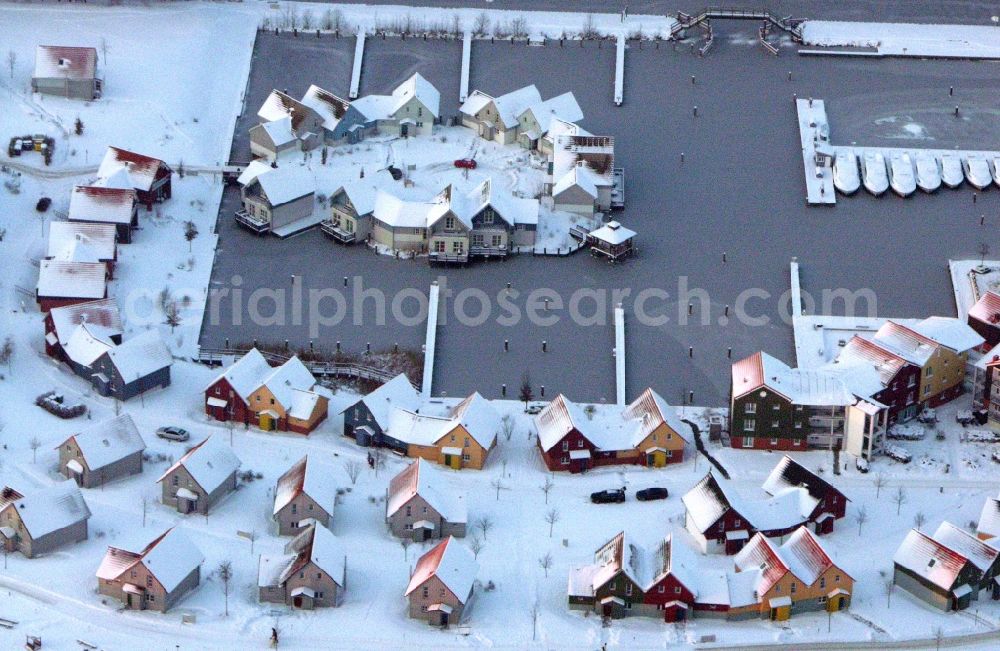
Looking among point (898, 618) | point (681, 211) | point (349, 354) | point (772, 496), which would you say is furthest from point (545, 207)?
point (898, 618)

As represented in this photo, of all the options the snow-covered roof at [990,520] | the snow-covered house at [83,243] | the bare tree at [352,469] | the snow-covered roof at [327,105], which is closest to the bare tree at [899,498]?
the snow-covered roof at [990,520]

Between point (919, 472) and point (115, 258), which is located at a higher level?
point (115, 258)

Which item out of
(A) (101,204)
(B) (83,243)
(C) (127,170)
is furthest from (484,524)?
(C) (127,170)

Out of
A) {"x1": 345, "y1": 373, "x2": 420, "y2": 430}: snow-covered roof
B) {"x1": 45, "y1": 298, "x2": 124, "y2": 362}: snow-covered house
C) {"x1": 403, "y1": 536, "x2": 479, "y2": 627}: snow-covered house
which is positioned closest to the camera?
{"x1": 403, "y1": 536, "x2": 479, "y2": 627}: snow-covered house

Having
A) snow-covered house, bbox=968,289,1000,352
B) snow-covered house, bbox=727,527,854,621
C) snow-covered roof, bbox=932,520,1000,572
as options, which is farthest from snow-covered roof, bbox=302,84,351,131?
snow-covered roof, bbox=932,520,1000,572

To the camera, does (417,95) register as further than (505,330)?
Yes

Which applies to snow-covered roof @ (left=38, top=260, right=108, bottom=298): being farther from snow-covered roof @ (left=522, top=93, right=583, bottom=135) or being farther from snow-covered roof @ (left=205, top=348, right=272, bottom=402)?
snow-covered roof @ (left=522, top=93, right=583, bottom=135)

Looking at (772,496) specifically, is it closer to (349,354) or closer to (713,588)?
(713,588)

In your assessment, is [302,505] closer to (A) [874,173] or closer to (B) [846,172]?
(B) [846,172]
